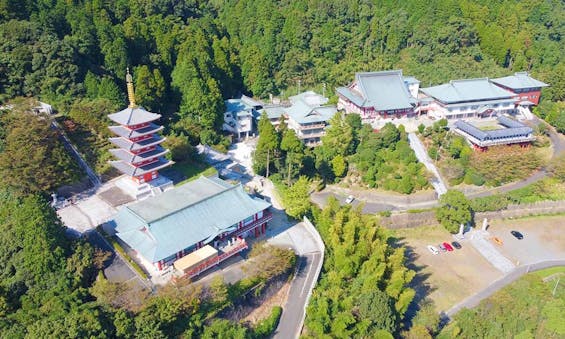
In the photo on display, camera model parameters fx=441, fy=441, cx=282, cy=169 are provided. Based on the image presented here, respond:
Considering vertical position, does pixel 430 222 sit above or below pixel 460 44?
below

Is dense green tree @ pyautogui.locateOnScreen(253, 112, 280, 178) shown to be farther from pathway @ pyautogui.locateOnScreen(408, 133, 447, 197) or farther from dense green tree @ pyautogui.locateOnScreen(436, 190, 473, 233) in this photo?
dense green tree @ pyautogui.locateOnScreen(436, 190, 473, 233)

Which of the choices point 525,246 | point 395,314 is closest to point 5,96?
point 395,314

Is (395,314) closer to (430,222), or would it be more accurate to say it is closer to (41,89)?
(430,222)

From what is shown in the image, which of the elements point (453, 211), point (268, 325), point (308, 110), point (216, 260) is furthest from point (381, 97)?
point (268, 325)

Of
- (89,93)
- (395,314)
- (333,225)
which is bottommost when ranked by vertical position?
(395,314)

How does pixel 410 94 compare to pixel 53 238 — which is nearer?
pixel 53 238

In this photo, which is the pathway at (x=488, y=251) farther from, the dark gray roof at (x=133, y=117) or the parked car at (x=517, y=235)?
the dark gray roof at (x=133, y=117)

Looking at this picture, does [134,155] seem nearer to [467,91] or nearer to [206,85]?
[206,85]
